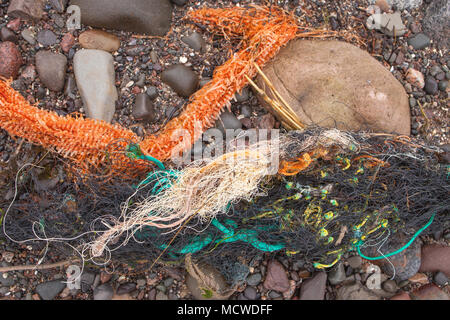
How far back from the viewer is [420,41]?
10.6 feet

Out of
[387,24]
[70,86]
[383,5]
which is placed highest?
[383,5]

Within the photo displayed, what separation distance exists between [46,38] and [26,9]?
0.87 ft

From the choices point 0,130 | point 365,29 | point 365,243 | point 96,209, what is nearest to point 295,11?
point 365,29

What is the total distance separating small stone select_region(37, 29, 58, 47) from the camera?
10.0 ft

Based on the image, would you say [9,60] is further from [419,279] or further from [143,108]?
[419,279]

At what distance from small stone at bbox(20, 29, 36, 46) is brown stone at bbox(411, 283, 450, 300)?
377 cm

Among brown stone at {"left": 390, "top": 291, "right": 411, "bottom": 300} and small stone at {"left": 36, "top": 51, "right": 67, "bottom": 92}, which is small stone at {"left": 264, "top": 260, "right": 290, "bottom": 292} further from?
small stone at {"left": 36, "top": 51, "right": 67, "bottom": 92}

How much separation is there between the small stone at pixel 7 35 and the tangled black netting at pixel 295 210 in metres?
1.33

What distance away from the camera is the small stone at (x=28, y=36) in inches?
120

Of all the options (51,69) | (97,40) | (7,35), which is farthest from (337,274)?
(7,35)

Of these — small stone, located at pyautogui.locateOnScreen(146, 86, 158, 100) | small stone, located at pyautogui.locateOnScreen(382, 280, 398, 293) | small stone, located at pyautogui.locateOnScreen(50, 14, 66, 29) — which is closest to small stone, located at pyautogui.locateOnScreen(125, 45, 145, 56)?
small stone, located at pyautogui.locateOnScreen(146, 86, 158, 100)

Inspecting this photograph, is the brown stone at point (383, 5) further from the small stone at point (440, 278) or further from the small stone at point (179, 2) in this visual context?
the small stone at point (440, 278)

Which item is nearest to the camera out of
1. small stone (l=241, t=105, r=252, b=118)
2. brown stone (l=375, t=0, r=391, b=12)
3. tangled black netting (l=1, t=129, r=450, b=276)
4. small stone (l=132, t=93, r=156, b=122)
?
tangled black netting (l=1, t=129, r=450, b=276)
